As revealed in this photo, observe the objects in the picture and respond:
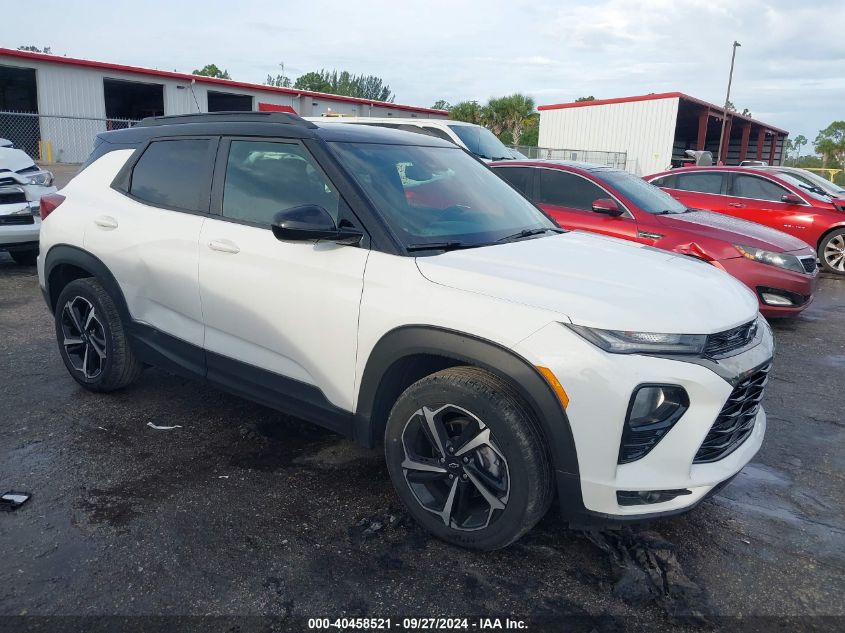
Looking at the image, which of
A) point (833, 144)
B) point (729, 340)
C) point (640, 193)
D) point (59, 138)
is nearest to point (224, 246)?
point (729, 340)

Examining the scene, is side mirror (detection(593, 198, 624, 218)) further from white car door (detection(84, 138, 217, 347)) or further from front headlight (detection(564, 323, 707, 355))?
front headlight (detection(564, 323, 707, 355))

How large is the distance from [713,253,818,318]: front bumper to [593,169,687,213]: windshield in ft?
3.19

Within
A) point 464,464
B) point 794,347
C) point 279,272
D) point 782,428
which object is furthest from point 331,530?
point 794,347

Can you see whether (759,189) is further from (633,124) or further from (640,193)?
(633,124)

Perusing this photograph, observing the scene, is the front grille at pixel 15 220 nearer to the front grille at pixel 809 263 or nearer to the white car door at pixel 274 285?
the white car door at pixel 274 285

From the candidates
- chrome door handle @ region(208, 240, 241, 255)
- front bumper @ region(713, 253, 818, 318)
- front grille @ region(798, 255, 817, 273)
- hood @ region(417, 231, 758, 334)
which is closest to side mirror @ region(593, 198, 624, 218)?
front bumper @ region(713, 253, 818, 318)

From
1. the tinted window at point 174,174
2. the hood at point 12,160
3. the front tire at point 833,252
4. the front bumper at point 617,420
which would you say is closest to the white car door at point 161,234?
the tinted window at point 174,174

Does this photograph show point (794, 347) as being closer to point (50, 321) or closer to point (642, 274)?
point (642, 274)

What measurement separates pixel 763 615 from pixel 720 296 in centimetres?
127

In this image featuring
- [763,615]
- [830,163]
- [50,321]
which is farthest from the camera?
[830,163]

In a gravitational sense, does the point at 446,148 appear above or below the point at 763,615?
above

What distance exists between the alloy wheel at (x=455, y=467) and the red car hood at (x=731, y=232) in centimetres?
486

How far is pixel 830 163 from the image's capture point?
207 feet

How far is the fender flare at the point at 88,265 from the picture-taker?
4.09 metres
